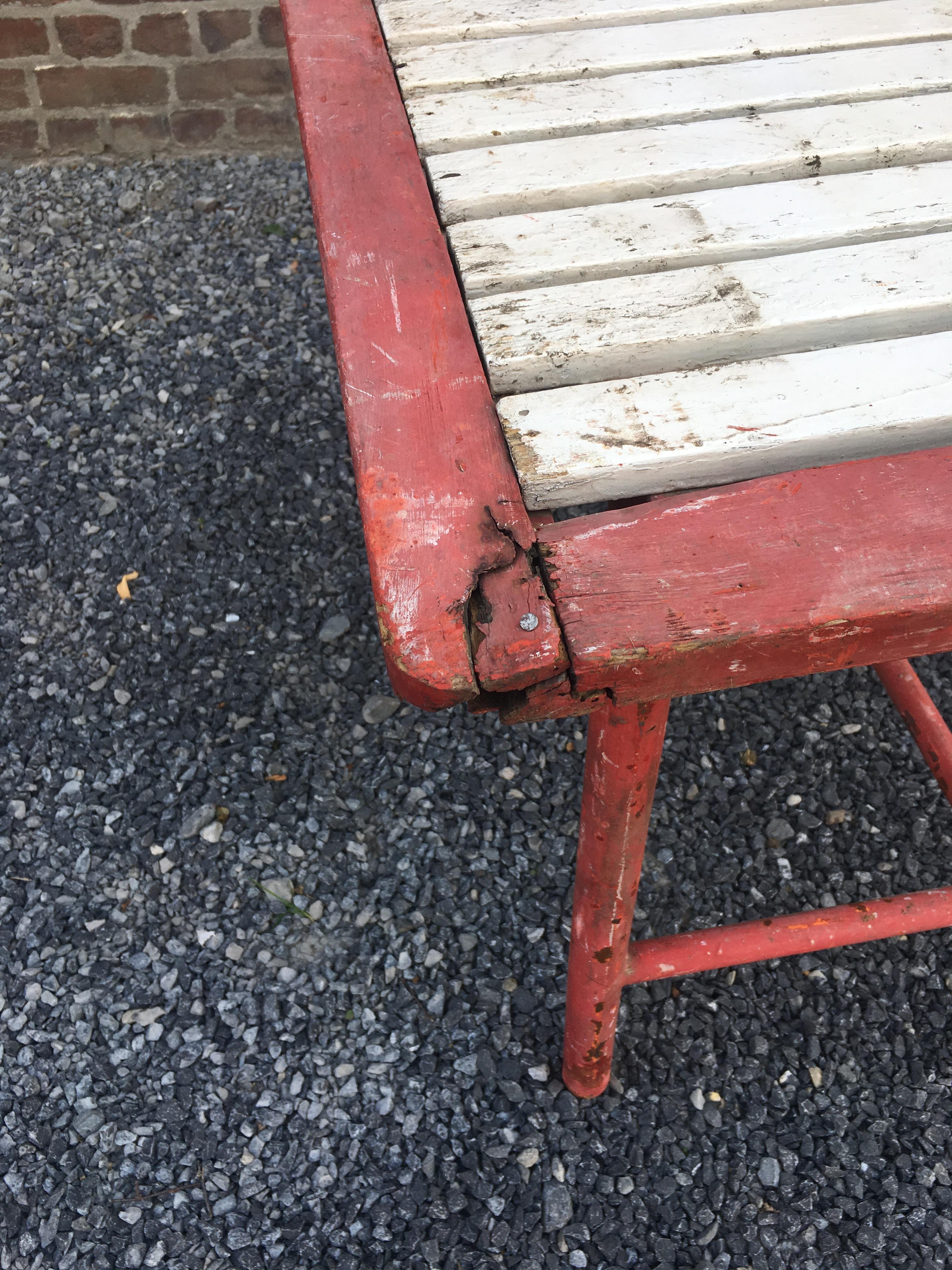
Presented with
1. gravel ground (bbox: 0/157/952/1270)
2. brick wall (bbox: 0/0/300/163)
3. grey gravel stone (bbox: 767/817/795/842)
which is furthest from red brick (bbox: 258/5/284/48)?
grey gravel stone (bbox: 767/817/795/842)

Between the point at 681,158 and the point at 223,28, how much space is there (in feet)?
8.88

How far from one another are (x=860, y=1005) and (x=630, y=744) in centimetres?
104

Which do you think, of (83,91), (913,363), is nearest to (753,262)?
(913,363)

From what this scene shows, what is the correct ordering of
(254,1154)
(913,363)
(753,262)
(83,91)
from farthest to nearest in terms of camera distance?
(83,91), (254,1154), (753,262), (913,363)

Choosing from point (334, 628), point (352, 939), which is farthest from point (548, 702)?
point (334, 628)

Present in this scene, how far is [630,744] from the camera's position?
1061mm

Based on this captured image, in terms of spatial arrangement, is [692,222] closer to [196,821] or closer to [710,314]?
[710,314]

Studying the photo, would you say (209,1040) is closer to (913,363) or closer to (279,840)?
(279,840)

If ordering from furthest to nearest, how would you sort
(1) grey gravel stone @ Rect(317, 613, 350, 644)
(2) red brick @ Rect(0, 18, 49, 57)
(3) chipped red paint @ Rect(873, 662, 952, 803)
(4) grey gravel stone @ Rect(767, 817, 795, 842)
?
(2) red brick @ Rect(0, 18, 49, 57), (1) grey gravel stone @ Rect(317, 613, 350, 644), (4) grey gravel stone @ Rect(767, 817, 795, 842), (3) chipped red paint @ Rect(873, 662, 952, 803)

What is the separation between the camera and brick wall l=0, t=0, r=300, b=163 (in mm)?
3219

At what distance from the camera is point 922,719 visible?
68.4 inches

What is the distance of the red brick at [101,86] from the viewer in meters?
3.32

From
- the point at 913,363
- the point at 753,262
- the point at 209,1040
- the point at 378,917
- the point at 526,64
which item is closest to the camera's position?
the point at 913,363

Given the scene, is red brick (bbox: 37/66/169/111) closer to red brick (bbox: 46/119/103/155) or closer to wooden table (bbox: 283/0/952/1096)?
red brick (bbox: 46/119/103/155)
